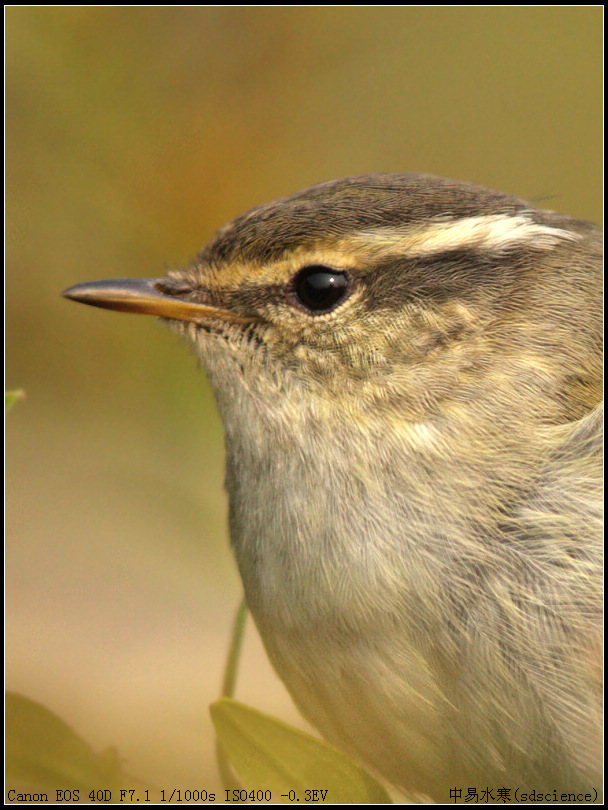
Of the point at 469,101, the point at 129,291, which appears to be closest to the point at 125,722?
the point at 129,291

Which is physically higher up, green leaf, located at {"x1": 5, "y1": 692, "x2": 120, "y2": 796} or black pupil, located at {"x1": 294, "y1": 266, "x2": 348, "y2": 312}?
black pupil, located at {"x1": 294, "y1": 266, "x2": 348, "y2": 312}

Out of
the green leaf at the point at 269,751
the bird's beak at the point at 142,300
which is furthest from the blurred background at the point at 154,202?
A: the green leaf at the point at 269,751

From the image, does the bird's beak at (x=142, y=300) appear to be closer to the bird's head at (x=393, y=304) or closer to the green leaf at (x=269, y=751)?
the bird's head at (x=393, y=304)

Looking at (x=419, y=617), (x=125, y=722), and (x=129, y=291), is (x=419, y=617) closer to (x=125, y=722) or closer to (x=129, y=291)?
(x=125, y=722)

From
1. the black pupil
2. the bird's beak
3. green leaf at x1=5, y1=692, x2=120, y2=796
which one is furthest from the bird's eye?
green leaf at x1=5, y1=692, x2=120, y2=796

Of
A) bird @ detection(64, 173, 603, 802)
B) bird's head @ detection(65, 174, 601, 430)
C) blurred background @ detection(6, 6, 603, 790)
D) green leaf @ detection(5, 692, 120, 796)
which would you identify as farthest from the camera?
blurred background @ detection(6, 6, 603, 790)

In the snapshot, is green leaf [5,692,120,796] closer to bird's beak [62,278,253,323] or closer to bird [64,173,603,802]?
bird [64,173,603,802]

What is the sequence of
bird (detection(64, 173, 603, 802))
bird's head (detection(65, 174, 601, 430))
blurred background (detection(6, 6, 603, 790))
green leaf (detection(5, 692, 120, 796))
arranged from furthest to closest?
blurred background (detection(6, 6, 603, 790)) < bird's head (detection(65, 174, 601, 430)) < bird (detection(64, 173, 603, 802)) < green leaf (detection(5, 692, 120, 796))

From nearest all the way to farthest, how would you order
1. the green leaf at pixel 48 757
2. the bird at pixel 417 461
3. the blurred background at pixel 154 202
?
1. the green leaf at pixel 48 757
2. the bird at pixel 417 461
3. the blurred background at pixel 154 202

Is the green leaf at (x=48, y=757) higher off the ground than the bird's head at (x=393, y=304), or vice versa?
the bird's head at (x=393, y=304)
